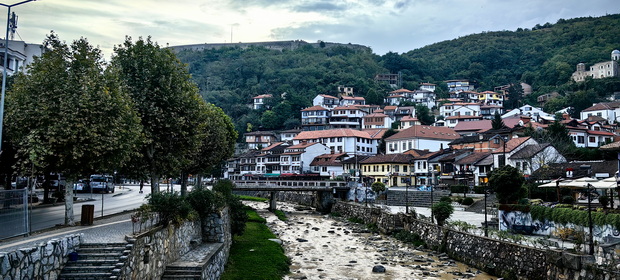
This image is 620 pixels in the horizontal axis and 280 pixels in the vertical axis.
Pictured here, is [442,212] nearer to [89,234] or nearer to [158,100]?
[158,100]

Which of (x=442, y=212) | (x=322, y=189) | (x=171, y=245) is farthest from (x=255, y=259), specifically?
(x=322, y=189)

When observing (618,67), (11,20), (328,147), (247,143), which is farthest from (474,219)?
(618,67)

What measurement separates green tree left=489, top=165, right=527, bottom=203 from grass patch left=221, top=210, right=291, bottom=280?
14057mm

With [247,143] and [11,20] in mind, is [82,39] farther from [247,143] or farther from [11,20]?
[247,143]

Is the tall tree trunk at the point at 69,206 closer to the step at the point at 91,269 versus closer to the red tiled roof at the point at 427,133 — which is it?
the step at the point at 91,269

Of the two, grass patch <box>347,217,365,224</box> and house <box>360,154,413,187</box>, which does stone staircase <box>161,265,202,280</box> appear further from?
house <box>360,154,413,187</box>

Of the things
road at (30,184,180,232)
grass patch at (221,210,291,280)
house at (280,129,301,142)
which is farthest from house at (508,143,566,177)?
house at (280,129,301,142)

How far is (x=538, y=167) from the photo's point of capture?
5875 centimetres

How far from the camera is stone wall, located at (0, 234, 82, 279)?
35.4 ft

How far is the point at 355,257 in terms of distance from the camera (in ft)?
108

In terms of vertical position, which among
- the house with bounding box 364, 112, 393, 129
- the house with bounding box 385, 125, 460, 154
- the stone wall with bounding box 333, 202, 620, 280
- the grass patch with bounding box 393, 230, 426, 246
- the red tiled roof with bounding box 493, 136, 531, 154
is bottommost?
the grass patch with bounding box 393, 230, 426, 246

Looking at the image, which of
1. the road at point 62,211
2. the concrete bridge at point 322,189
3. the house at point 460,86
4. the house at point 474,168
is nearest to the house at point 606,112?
the house at point 474,168

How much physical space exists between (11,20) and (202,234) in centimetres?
1573

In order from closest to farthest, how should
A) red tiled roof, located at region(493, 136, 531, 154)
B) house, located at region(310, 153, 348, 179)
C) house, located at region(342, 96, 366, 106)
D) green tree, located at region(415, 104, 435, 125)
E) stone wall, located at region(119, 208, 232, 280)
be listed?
1. stone wall, located at region(119, 208, 232, 280)
2. red tiled roof, located at region(493, 136, 531, 154)
3. house, located at region(310, 153, 348, 179)
4. green tree, located at region(415, 104, 435, 125)
5. house, located at region(342, 96, 366, 106)
